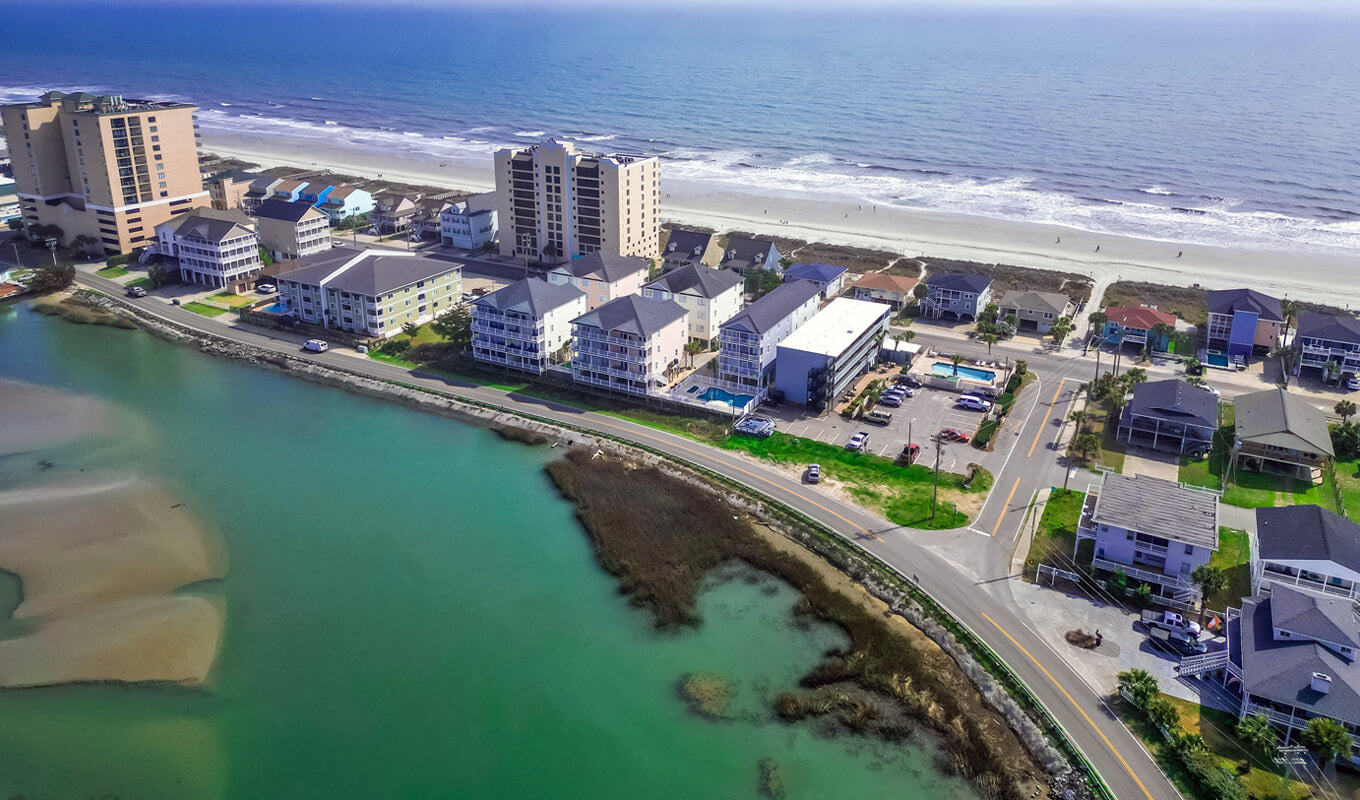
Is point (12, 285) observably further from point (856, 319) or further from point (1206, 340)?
point (1206, 340)

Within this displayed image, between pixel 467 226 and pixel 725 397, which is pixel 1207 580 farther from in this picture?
pixel 467 226

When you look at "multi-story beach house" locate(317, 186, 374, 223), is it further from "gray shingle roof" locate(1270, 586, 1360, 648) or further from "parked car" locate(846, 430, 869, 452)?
"gray shingle roof" locate(1270, 586, 1360, 648)

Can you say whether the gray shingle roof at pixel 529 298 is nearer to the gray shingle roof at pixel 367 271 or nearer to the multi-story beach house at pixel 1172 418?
the gray shingle roof at pixel 367 271

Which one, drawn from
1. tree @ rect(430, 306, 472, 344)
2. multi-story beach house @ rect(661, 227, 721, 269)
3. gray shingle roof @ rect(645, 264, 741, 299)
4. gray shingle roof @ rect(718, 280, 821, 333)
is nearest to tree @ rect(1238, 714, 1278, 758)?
gray shingle roof @ rect(718, 280, 821, 333)

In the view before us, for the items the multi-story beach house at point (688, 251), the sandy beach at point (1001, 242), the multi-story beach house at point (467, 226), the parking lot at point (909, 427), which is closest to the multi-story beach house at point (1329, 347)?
the sandy beach at point (1001, 242)

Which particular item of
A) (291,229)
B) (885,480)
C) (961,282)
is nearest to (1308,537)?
(885,480)

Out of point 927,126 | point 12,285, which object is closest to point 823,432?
point 12,285
